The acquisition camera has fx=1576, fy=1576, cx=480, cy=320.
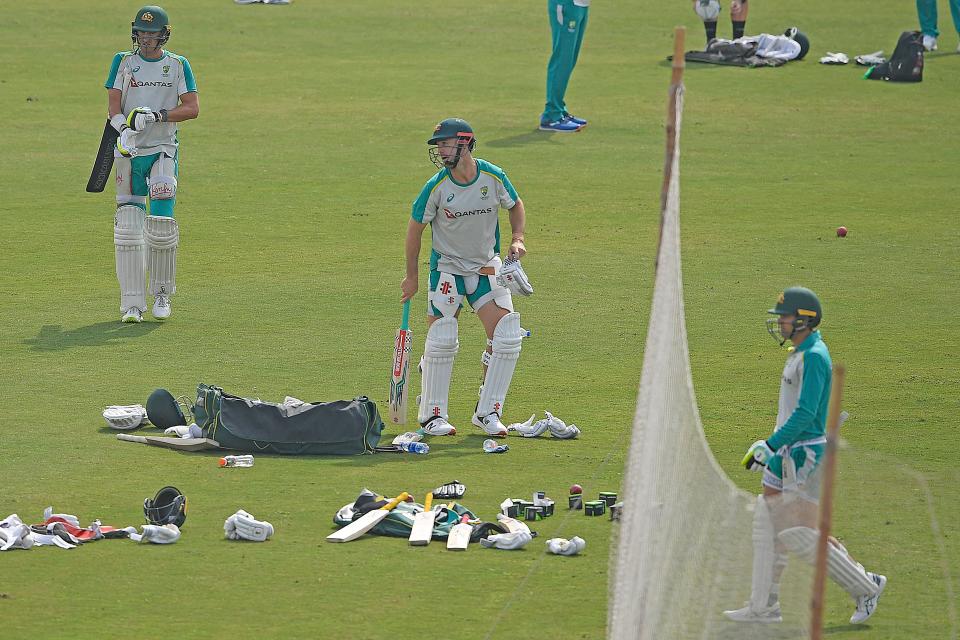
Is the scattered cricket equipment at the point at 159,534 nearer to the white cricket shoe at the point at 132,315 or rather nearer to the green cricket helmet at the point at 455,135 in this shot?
the green cricket helmet at the point at 455,135

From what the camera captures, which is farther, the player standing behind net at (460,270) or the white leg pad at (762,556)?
the player standing behind net at (460,270)

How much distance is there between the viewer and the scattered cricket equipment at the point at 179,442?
1138cm

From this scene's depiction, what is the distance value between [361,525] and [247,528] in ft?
2.28

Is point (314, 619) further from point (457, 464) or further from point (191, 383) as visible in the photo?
point (191, 383)

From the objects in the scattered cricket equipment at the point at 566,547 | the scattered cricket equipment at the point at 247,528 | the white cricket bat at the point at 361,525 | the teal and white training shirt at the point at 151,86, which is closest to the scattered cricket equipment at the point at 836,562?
the scattered cricket equipment at the point at 566,547

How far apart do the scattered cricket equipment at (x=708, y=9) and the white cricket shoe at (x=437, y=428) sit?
17.4 meters

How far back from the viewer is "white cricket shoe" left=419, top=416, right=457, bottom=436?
39.4 ft

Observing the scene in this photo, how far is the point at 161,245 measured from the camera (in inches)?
596

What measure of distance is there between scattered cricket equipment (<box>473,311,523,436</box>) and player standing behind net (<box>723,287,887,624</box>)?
11.9ft

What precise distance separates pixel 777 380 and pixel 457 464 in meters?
3.49

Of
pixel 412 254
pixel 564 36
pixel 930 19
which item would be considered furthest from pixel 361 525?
pixel 930 19

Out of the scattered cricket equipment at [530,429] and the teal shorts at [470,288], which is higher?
the teal shorts at [470,288]

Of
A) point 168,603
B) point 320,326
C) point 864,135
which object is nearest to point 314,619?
point 168,603

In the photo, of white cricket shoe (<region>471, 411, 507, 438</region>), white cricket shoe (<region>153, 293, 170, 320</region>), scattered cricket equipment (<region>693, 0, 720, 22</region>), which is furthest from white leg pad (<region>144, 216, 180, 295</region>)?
scattered cricket equipment (<region>693, 0, 720, 22</region>)
